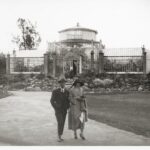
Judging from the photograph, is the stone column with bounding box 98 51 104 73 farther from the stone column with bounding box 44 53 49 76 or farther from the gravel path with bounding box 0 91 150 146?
the gravel path with bounding box 0 91 150 146

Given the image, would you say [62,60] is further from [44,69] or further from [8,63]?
[8,63]

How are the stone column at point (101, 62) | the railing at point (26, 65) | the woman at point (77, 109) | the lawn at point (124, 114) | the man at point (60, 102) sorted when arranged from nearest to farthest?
1. the man at point (60, 102)
2. the woman at point (77, 109)
3. the lawn at point (124, 114)
4. the stone column at point (101, 62)
5. the railing at point (26, 65)

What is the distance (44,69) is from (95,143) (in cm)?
2243

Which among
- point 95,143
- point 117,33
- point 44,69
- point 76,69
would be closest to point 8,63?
point 44,69

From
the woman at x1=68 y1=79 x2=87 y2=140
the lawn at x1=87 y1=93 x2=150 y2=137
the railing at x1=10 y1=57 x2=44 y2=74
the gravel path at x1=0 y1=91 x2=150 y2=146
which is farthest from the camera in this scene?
the railing at x1=10 y1=57 x2=44 y2=74

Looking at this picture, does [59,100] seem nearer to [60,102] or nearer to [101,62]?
[60,102]

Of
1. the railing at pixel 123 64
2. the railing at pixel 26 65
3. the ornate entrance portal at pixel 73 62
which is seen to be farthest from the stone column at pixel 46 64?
the railing at pixel 123 64

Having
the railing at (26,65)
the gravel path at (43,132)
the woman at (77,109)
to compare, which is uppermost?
the railing at (26,65)

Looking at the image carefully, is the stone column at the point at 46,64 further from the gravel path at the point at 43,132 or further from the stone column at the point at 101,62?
the gravel path at the point at 43,132

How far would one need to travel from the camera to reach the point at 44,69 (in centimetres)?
3088

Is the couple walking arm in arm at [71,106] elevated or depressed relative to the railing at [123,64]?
depressed

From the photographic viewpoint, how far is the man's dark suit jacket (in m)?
9.23

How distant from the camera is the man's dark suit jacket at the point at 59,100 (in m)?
9.23

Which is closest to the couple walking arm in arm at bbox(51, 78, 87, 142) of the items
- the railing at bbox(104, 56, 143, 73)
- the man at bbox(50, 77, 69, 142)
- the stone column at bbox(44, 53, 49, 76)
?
the man at bbox(50, 77, 69, 142)
